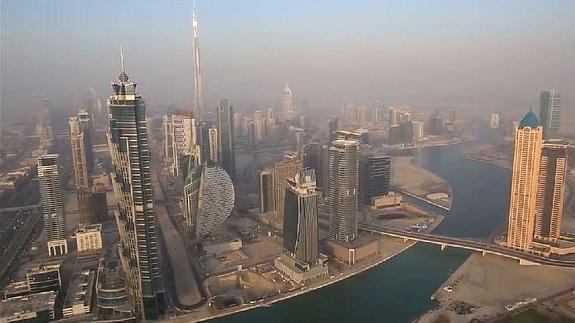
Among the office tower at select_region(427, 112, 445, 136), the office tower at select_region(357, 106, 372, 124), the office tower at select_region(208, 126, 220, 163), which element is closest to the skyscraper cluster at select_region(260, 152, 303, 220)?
the office tower at select_region(208, 126, 220, 163)

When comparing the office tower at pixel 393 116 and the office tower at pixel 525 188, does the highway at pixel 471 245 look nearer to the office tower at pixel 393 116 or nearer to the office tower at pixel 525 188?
the office tower at pixel 525 188

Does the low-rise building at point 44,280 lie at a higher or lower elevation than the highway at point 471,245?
higher

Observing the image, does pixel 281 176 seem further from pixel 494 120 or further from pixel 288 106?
pixel 494 120

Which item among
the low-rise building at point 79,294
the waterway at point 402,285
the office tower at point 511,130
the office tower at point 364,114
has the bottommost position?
the waterway at point 402,285

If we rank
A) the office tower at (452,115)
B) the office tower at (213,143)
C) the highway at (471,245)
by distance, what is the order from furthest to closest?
1. the office tower at (452,115)
2. the office tower at (213,143)
3. the highway at (471,245)

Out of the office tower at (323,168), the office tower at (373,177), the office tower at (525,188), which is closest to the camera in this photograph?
the office tower at (525,188)

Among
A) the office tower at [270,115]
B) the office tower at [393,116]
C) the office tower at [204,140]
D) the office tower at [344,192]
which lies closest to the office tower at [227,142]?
the office tower at [204,140]

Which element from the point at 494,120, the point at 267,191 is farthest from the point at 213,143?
the point at 494,120
